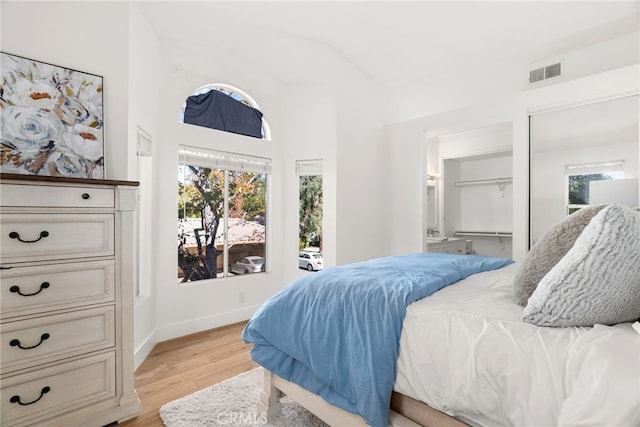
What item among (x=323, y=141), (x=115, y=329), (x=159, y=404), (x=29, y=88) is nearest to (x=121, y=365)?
(x=115, y=329)

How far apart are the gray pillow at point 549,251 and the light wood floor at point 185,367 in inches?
78.4

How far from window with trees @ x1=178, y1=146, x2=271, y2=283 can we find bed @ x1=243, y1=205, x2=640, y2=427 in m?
1.98

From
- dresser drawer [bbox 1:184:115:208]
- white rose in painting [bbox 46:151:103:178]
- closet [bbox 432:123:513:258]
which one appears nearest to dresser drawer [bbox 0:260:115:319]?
dresser drawer [bbox 1:184:115:208]

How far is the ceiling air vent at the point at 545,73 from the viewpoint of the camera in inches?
132

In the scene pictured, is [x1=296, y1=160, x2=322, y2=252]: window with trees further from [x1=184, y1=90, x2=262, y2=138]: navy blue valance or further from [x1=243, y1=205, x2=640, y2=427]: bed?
[x1=243, y1=205, x2=640, y2=427]: bed

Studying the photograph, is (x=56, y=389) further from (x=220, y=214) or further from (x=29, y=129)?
(x=220, y=214)

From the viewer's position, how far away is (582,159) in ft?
10.2

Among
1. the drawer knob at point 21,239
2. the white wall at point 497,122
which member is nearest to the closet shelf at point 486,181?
the white wall at point 497,122

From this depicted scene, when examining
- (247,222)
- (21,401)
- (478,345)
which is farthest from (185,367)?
(478,345)

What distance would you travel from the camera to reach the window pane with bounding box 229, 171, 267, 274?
12.3 ft

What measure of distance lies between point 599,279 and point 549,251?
0.27 meters

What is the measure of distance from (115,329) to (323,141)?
2815 millimetres

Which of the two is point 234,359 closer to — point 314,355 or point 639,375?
point 314,355

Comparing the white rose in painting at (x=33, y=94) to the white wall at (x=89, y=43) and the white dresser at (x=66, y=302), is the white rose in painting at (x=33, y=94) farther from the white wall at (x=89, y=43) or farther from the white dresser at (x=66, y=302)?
the white dresser at (x=66, y=302)
